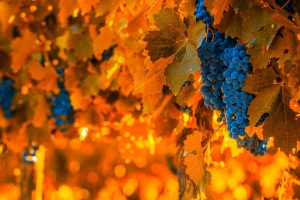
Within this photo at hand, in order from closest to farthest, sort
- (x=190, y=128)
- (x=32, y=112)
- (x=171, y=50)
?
(x=171, y=50) → (x=190, y=128) → (x=32, y=112)

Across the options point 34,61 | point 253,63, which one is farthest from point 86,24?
point 253,63

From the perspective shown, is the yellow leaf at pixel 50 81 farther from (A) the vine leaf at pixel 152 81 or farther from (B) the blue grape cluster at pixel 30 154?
(A) the vine leaf at pixel 152 81

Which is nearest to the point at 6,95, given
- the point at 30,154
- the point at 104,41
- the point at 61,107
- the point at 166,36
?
the point at 30,154

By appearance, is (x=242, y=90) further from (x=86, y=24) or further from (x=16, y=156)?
(x=16, y=156)

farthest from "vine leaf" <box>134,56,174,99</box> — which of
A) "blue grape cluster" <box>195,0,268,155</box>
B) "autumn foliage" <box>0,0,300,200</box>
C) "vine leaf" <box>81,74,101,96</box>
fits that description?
"vine leaf" <box>81,74,101,96</box>

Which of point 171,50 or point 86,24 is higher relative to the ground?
point 171,50

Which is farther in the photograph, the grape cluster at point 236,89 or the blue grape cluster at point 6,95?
the blue grape cluster at point 6,95

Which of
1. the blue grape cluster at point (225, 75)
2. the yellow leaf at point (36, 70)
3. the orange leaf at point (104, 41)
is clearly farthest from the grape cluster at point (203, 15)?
the yellow leaf at point (36, 70)

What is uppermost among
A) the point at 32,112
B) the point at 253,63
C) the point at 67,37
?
the point at 253,63
